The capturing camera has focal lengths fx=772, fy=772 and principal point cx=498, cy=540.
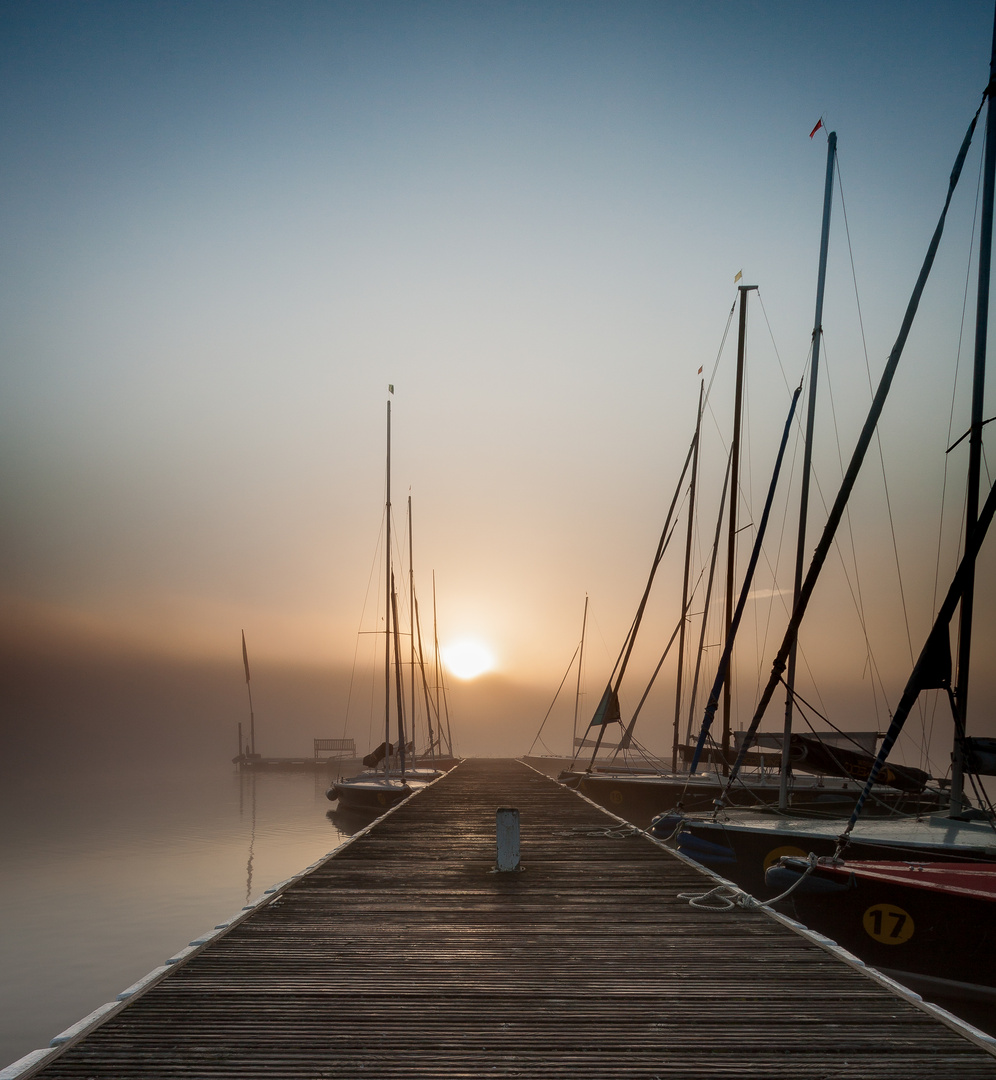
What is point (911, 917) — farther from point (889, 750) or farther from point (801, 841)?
point (801, 841)

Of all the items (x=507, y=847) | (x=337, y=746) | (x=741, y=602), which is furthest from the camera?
(x=337, y=746)

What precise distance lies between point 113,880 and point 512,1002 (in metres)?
23.5

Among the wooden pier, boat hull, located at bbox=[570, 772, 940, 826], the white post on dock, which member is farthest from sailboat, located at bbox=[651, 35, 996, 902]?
boat hull, located at bbox=[570, 772, 940, 826]

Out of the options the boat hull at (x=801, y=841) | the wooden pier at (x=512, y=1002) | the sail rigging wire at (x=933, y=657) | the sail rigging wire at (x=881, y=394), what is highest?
the sail rigging wire at (x=881, y=394)

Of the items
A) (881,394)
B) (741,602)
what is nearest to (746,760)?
(741,602)

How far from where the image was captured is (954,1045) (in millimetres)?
5074

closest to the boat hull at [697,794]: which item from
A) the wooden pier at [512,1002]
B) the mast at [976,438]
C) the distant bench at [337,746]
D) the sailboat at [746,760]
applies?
the sailboat at [746,760]

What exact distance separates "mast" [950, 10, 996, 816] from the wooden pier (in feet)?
24.3

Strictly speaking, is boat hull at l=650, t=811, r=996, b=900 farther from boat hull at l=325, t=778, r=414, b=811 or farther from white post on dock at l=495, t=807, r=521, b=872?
boat hull at l=325, t=778, r=414, b=811

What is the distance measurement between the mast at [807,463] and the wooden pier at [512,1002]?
8.22m

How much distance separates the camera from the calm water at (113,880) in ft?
47.1

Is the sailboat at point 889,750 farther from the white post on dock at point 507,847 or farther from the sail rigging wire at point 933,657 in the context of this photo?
the white post on dock at point 507,847

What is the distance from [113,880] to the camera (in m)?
24.4

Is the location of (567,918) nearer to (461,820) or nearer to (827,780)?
(461,820)
